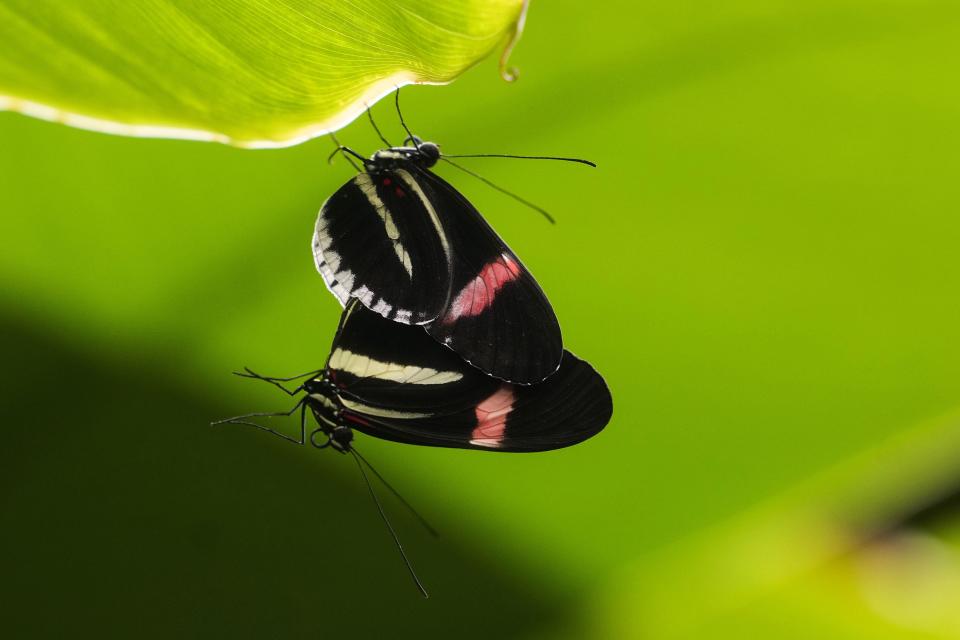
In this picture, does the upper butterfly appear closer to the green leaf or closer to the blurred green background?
the green leaf

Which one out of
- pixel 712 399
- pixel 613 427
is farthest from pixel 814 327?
pixel 613 427

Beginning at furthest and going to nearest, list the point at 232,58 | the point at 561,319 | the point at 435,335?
the point at 561,319, the point at 435,335, the point at 232,58

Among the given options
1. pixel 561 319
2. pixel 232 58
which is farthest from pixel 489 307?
pixel 561 319

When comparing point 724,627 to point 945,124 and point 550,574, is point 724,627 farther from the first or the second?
point 945,124

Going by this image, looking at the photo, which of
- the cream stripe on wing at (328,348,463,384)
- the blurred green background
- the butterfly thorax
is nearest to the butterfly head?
the butterfly thorax

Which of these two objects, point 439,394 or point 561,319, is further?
point 561,319

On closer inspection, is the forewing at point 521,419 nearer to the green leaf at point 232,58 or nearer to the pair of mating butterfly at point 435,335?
the pair of mating butterfly at point 435,335

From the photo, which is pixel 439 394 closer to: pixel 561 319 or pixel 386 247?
pixel 386 247
